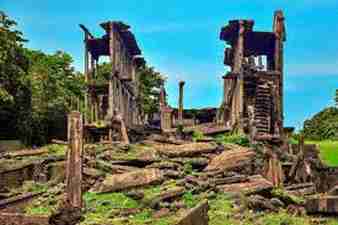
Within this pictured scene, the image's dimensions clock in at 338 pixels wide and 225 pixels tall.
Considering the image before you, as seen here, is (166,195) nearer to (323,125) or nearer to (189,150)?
(189,150)

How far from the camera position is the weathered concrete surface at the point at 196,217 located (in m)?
5.42

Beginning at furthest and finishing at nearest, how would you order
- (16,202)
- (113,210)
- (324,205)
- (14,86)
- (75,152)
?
(14,86) → (16,202) → (113,210) → (75,152) → (324,205)

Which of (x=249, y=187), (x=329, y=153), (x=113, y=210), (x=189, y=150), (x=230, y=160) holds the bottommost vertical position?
(x=113, y=210)

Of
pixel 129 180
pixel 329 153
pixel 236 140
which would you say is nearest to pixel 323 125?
pixel 329 153

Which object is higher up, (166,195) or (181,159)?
(181,159)

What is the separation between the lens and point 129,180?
838 inches

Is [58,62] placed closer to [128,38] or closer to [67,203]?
[128,38]

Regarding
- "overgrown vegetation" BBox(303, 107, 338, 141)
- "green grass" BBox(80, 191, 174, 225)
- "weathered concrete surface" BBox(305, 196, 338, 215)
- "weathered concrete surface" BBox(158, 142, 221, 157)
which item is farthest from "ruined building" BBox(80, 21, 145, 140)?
"weathered concrete surface" BBox(305, 196, 338, 215)

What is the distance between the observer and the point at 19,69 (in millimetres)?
40344

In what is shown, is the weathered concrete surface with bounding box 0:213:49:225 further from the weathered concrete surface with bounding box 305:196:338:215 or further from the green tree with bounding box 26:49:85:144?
the green tree with bounding box 26:49:85:144

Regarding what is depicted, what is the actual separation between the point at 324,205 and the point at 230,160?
54.5 feet

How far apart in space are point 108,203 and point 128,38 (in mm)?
23738

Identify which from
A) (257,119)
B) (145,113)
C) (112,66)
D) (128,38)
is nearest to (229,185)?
(257,119)

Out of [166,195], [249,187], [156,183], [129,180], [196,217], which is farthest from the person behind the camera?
[156,183]
